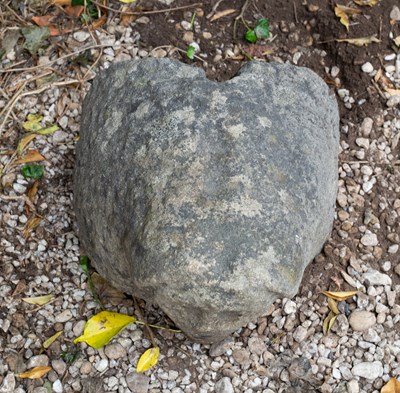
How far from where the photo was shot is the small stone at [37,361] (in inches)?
104

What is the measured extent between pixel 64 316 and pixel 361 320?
1010 mm

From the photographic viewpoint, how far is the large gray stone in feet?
7.34

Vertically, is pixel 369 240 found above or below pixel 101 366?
above

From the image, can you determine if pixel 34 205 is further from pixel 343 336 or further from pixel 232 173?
pixel 343 336

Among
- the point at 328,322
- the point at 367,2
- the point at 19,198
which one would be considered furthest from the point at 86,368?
the point at 367,2

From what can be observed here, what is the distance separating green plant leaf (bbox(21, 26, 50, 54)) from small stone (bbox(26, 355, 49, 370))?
1310 mm

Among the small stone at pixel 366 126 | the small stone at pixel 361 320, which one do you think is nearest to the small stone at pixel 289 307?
the small stone at pixel 361 320

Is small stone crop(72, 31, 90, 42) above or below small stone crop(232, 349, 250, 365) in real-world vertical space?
above

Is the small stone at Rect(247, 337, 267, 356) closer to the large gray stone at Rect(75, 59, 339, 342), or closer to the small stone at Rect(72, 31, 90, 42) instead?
the large gray stone at Rect(75, 59, 339, 342)

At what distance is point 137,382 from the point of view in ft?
8.55

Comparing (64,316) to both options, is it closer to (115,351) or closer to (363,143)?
(115,351)

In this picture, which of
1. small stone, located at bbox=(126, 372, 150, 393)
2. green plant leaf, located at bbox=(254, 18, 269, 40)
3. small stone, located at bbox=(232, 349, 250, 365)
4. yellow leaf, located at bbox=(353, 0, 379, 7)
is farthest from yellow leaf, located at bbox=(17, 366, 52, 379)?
yellow leaf, located at bbox=(353, 0, 379, 7)

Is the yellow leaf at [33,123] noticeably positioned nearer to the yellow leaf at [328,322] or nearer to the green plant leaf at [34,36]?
the green plant leaf at [34,36]

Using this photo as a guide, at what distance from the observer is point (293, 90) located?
258cm
